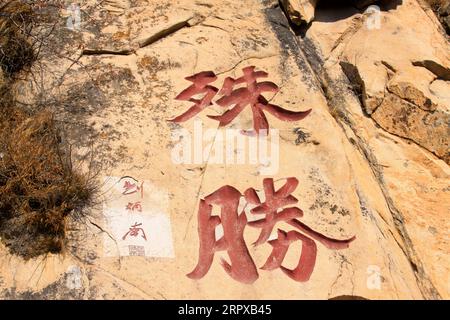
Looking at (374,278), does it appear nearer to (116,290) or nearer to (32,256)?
(116,290)

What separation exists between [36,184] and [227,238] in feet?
4.46

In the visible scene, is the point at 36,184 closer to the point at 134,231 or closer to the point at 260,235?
the point at 134,231

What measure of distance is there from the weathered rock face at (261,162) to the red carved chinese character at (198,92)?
0.05 meters

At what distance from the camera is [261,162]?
495cm

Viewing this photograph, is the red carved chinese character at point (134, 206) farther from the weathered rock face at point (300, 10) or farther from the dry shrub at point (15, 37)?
the weathered rock face at point (300, 10)

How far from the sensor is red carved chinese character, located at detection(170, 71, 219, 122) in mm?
5113

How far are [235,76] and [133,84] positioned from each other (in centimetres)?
81

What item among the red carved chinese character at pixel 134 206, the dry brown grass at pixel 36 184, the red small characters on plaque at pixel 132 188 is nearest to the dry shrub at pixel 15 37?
the dry brown grass at pixel 36 184

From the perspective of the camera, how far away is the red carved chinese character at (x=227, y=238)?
4496 mm

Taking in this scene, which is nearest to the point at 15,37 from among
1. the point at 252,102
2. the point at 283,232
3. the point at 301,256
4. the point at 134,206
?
the point at 134,206

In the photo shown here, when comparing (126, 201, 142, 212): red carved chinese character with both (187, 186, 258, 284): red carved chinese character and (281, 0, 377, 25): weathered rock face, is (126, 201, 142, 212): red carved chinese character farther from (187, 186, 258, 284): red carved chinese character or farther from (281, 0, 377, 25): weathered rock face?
(281, 0, 377, 25): weathered rock face

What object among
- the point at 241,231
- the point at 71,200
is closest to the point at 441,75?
the point at 241,231

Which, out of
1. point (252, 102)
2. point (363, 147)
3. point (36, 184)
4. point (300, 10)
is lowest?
point (36, 184)
